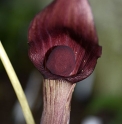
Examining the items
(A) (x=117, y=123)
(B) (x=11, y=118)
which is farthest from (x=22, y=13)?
(A) (x=117, y=123)

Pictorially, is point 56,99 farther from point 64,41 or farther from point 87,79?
point 87,79

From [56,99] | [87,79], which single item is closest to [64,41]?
[56,99]

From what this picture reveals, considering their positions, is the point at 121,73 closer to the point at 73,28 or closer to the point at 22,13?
the point at 22,13

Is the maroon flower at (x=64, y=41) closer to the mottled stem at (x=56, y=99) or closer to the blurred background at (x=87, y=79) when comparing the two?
the mottled stem at (x=56, y=99)

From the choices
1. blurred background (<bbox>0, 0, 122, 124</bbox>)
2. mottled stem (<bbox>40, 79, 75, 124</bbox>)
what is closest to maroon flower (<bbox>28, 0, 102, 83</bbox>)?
mottled stem (<bbox>40, 79, 75, 124</bbox>)

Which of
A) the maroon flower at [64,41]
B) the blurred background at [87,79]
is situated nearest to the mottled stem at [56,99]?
the maroon flower at [64,41]

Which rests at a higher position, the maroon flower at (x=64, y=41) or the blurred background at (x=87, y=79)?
the maroon flower at (x=64, y=41)

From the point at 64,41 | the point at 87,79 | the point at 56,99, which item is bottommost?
the point at 87,79
